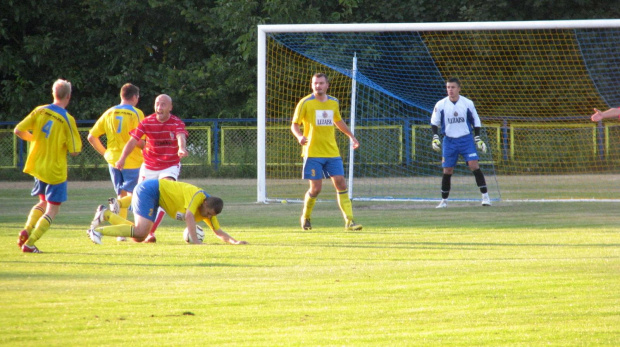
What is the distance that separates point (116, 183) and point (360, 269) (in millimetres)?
3827

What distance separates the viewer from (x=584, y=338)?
16.5 feet

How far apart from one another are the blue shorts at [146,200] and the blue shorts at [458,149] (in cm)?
635

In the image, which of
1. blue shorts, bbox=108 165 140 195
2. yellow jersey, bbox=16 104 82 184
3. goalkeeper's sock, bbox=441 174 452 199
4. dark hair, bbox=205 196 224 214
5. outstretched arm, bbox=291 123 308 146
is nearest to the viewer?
dark hair, bbox=205 196 224 214

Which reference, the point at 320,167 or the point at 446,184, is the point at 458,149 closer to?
the point at 446,184

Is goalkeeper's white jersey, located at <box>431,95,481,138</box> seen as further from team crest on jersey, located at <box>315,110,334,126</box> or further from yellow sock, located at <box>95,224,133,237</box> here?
yellow sock, located at <box>95,224,133,237</box>

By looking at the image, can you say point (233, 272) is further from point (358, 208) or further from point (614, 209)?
point (614, 209)

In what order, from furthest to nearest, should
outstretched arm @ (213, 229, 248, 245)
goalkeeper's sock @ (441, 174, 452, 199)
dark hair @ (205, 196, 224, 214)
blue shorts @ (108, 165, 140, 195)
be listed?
goalkeeper's sock @ (441, 174, 452, 199), blue shorts @ (108, 165, 140, 195), outstretched arm @ (213, 229, 248, 245), dark hair @ (205, 196, 224, 214)

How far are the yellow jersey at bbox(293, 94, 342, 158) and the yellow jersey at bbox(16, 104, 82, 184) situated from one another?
330 cm

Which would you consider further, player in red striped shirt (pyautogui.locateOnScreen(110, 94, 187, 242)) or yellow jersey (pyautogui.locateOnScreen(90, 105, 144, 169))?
yellow jersey (pyautogui.locateOnScreen(90, 105, 144, 169))

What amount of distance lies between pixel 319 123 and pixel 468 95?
14807 mm

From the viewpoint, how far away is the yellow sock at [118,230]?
9.09 meters

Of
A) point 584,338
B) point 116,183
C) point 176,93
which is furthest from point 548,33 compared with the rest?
point 584,338

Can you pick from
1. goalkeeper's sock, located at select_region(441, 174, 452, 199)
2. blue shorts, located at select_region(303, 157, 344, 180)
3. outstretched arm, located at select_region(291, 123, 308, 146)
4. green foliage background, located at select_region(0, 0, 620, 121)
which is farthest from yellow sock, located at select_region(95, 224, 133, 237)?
green foliage background, located at select_region(0, 0, 620, 121)

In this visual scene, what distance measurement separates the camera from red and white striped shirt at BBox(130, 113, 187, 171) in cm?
979
